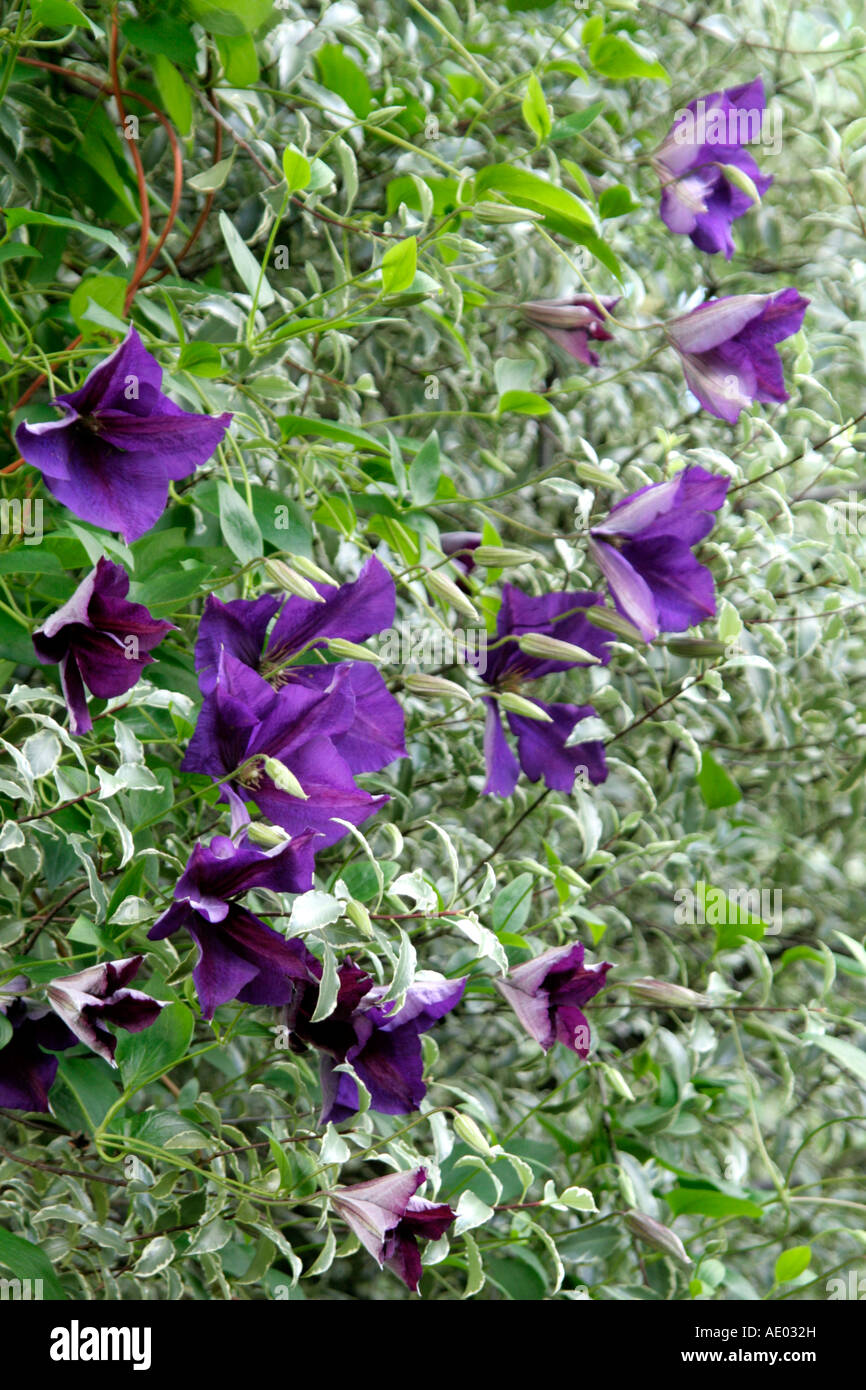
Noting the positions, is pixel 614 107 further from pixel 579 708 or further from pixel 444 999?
pixel 444 999

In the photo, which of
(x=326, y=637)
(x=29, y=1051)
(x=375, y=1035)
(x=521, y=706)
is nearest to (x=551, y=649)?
(x=521, y=706)

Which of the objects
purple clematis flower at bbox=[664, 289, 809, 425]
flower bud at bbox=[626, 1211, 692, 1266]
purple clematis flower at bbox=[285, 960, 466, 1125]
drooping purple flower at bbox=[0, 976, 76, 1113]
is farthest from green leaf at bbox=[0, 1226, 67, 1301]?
purple clematis flower at bbox=[664, 289, 809, 425]

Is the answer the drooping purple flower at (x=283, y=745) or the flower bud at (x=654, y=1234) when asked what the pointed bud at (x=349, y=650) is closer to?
the drooping purple flower at (x=283, y=745)

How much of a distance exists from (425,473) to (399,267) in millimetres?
138

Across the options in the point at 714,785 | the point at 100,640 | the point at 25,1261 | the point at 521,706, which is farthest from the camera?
the point at 714,785

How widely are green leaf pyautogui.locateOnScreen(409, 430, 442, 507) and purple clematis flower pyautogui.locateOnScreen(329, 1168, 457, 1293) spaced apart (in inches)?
15.4

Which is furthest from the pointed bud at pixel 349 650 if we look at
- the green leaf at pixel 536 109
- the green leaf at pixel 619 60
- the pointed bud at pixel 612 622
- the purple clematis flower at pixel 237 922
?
the green leaf at pixel 619 60

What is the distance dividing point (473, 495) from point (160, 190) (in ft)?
1.17

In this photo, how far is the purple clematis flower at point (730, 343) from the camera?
0.77 m

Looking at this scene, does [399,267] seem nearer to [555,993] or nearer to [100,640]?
[100,640]

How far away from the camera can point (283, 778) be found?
1.86 feet

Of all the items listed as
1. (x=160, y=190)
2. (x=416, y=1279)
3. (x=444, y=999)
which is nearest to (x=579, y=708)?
(x=444, y=999)

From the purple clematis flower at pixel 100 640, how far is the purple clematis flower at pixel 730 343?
1.34ft
